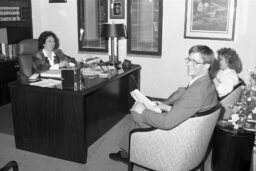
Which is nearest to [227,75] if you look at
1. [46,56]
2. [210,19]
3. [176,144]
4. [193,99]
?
[193,99]

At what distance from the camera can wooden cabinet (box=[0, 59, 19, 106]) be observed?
466cm

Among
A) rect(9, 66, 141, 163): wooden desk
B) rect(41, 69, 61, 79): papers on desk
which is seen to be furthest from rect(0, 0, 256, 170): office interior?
rect(41, 69, 61, 79): papers on desk

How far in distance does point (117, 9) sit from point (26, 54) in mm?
1784

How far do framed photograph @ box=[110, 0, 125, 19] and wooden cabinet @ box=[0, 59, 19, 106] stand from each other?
182 cm

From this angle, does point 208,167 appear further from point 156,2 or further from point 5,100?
point 5,100

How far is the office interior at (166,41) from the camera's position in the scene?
14.4ft

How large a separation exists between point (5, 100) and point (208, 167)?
3.36m

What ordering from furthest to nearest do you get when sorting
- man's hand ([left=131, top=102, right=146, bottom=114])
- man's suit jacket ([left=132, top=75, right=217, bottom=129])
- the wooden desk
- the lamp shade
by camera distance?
the lamp shade, the wooden desk, man's hand ([left=131, top=102, right=146, bottom=114]), man's suit jacket ([left=132, top=75, right=217, bottom=129])

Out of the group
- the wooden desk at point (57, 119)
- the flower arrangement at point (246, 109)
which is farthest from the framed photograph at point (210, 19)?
the wooden desk at point (57, 119)

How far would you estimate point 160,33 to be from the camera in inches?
193

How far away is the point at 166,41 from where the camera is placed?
4.89 m

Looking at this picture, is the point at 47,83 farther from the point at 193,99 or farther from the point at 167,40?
the point at 167,40

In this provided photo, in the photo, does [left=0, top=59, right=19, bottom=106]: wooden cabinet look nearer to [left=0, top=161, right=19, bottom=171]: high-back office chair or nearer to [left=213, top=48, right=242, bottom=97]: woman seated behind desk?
[left=0, top=161, right=19, bottom=171]: high-back office chair

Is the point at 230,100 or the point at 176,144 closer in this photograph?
the point at 176,144
